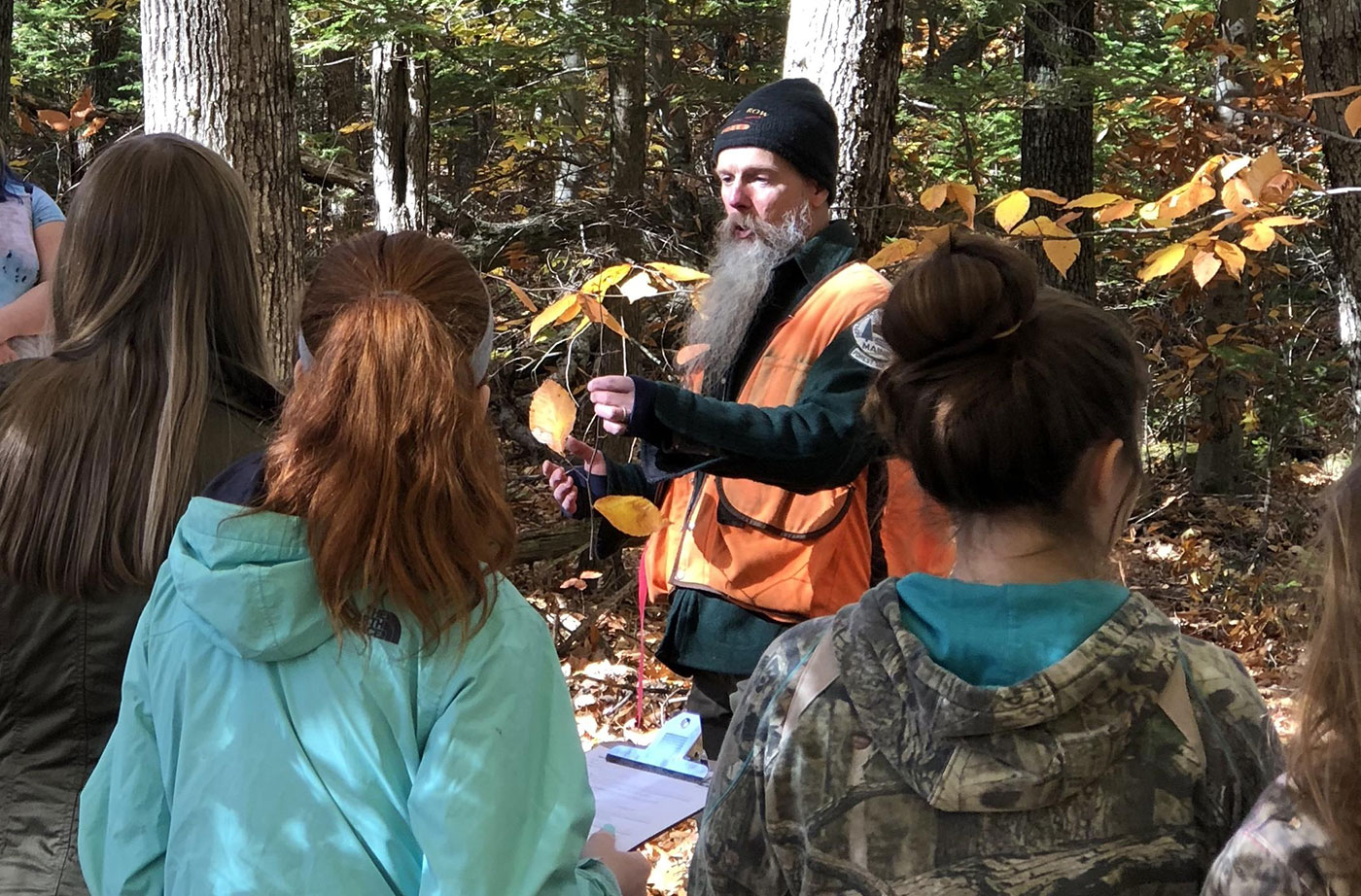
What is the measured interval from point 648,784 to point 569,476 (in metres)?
0.95

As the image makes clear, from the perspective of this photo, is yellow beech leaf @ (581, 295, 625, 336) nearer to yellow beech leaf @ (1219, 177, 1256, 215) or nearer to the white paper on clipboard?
the white paper on clipboard

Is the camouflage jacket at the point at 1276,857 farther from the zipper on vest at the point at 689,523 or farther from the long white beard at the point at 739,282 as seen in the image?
the long white beard at the point at 739,282

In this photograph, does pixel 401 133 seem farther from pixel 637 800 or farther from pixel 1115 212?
pixel 637 800

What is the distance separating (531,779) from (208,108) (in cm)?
350

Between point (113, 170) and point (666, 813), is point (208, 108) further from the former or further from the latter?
point (666, 813)

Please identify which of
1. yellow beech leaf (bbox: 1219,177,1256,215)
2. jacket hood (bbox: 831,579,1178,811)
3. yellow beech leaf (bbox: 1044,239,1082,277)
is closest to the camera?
jacket hood (bbox: 831,579,1178,811)

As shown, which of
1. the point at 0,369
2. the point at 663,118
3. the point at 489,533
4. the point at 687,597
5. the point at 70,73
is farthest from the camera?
the point at 70,73

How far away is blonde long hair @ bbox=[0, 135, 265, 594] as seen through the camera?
198 centimetres

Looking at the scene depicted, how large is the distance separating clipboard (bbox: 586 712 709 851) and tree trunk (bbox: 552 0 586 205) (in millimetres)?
5792

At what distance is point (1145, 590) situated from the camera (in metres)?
7.53

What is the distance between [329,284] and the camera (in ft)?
5.70

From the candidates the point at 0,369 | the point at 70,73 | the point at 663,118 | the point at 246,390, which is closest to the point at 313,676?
the point at 246,390

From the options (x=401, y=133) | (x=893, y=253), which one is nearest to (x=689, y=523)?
(x=893, y=253)

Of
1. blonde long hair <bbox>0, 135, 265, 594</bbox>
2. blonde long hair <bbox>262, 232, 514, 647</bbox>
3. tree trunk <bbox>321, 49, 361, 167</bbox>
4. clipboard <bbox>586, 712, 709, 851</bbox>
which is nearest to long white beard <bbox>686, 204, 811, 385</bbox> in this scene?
clipboard <bbox>586, 712, 709, 851</bbox>
